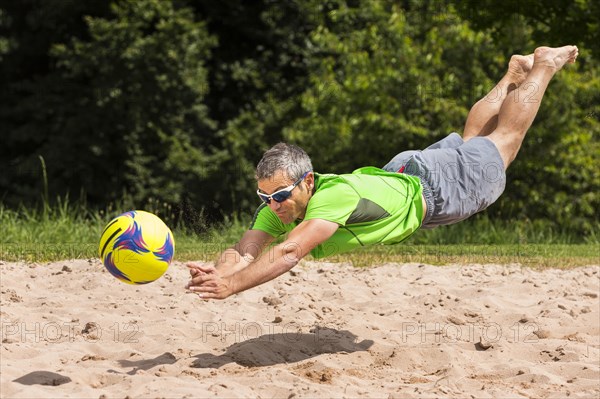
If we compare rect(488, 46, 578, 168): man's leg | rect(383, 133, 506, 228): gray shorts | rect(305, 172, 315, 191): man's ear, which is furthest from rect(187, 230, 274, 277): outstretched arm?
rect(488, 46, 578, 168): man's leg

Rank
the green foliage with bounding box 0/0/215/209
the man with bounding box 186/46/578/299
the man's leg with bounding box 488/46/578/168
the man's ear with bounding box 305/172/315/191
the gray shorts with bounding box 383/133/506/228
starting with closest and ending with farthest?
the man with bounding box 186/46/578/299 → the man's ear with bounding box 305/172/315/191 → the gray shorts with bounding box 383/133/506/228 → the man's leg with bounding box 488/46/578/168 → the green foliage with bounding box 0/0/215/209

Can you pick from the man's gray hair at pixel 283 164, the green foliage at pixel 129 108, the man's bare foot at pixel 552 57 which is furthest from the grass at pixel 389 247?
the green foliage at pixel 129 108

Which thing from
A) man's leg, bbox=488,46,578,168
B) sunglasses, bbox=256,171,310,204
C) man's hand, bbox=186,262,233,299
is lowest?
man's hand, bbox=186,262,233,299

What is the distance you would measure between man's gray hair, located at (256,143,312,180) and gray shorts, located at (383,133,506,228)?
1.04 meters

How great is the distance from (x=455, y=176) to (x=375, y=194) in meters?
0.83

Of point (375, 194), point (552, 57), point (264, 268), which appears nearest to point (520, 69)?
point (552, 57)

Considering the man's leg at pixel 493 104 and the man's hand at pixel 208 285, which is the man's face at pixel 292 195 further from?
the man's leg at pixel 493 104

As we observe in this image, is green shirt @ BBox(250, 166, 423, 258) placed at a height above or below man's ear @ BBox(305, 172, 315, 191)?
below

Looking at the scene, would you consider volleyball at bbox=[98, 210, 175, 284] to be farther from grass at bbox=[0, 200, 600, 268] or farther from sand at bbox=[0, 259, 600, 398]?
grass at bbox=[0, 200, 600, 268]

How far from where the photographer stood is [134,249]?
552 centimetres

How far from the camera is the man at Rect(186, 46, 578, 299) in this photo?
17.9 ft

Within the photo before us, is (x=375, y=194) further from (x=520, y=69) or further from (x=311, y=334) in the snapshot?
(x=520, y=69)

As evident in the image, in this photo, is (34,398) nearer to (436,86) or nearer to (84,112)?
(436,86)

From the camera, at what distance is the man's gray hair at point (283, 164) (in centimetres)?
571
